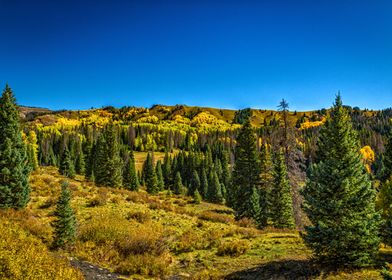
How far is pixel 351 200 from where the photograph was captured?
16438mm

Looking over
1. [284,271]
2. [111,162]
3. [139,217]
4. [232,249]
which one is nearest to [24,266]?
[284,271]

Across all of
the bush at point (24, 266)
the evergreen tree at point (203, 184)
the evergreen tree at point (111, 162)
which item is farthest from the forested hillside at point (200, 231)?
the evergreen tree at point (203, 184)

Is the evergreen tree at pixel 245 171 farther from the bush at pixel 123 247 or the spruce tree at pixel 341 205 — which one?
the spruce tree at pixel 341 205

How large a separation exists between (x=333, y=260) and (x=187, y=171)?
349 feet

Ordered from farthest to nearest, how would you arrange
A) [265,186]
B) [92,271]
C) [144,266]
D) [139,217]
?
[265,186] → [139,217] → [144,266] → [92,271]

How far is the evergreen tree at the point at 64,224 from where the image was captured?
62.8ft

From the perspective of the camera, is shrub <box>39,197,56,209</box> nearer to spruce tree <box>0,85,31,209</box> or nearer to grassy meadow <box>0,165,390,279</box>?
grassy meadow <box>0,165,390,279</box>

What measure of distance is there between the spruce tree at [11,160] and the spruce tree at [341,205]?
20.9 metres

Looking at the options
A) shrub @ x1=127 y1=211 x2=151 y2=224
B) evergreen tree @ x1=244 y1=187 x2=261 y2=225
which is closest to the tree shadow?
shrub @ x1=127 y1=211 x2=151 y2=224

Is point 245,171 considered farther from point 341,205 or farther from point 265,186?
point 341,205

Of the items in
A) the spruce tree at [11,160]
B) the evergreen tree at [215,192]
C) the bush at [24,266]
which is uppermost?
the spruce tree at [11,160]

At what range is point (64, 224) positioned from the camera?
63.2 feet

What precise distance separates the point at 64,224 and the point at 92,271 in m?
4.20

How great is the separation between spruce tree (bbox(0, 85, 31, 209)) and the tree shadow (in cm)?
1755
